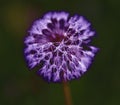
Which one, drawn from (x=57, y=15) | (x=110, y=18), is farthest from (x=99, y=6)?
(x=57, y=15)

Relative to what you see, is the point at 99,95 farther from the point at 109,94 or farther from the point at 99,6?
the point at 99,6

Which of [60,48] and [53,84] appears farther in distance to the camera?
[53,84]

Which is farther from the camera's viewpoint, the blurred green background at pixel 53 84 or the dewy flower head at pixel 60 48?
the blurred green background at pixel 53 84

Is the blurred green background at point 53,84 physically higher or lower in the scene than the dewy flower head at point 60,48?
higher

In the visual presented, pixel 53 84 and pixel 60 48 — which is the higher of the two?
pixel 53 84

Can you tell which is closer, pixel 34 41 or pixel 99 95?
pixel 34 41
